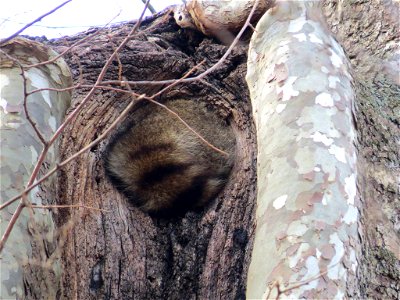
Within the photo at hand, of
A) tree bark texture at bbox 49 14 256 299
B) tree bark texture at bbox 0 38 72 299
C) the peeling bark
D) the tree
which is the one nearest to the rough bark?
the tree

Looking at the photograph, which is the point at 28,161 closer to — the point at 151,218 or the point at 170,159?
the point at 151,218

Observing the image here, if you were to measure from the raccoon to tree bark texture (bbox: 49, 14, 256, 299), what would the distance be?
0.06 meters

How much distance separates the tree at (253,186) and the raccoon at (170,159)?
7cm

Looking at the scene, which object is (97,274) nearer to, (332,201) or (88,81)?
(88,81)

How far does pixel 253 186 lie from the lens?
8.36 feet

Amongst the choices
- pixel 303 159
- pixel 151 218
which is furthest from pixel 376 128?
pixel 151 218

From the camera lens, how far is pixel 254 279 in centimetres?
165

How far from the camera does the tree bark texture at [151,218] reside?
2.44 metres

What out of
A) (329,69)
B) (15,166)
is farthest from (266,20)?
(15,166)

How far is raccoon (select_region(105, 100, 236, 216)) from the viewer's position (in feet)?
9.05

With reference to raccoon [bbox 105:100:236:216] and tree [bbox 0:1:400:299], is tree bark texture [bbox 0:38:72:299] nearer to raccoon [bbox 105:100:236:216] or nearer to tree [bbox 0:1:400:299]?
tree [bbox 0:1:400:299]

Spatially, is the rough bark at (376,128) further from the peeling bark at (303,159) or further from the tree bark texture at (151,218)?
the tree bark texture at (151,218)

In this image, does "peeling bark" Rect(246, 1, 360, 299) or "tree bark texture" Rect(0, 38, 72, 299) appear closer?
"peeling bark" Rect(246, 1, 360, 299)

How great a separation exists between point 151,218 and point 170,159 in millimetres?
371
